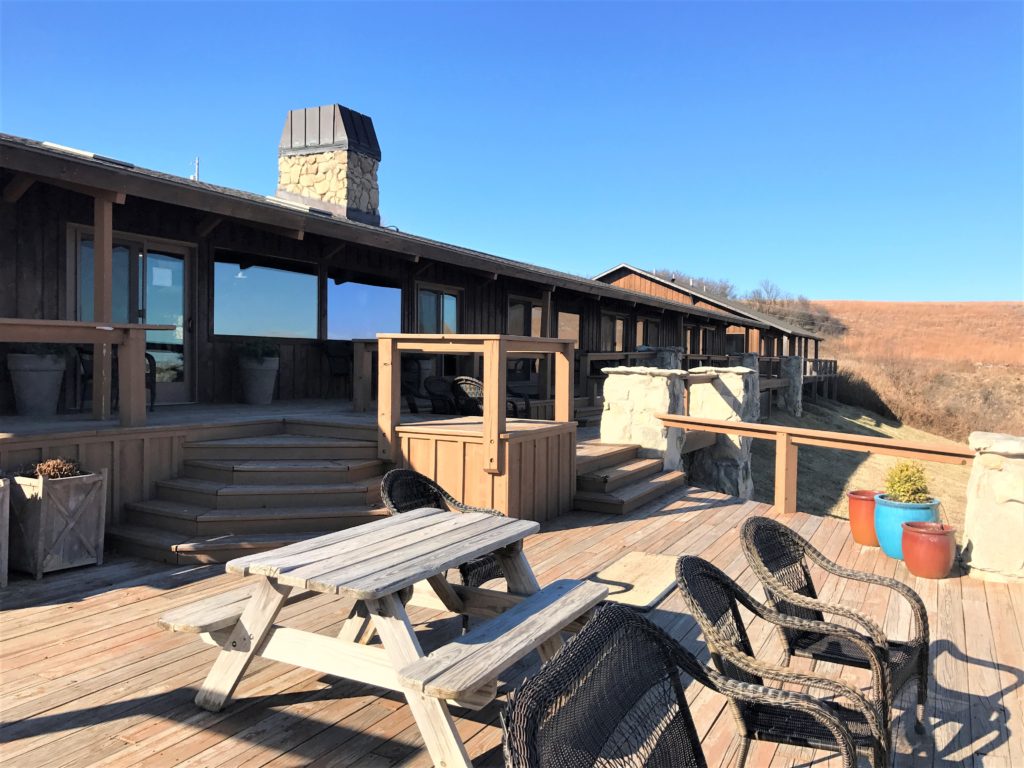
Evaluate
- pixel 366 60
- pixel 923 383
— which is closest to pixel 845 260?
pixel 923 383

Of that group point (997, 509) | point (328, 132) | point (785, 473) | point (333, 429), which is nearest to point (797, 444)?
point (785, 473)

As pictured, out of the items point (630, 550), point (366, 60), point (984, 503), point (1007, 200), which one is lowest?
point (630, 550)

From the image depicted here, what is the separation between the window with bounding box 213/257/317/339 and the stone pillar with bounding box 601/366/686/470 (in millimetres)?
3961

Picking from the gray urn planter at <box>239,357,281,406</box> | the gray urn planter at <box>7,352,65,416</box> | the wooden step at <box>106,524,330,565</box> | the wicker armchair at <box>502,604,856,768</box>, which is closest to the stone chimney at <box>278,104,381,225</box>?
the gray urn planter at <box>239,357,281,406</box>

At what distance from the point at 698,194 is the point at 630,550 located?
39594mm

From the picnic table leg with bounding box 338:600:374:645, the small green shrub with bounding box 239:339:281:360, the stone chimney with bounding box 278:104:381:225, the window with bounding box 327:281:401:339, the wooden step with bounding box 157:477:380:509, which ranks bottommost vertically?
the picnic table leg with bounding box 338:600:374:645

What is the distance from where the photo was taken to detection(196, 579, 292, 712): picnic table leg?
2400 millimetres

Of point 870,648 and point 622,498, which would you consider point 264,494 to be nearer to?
point 622,498

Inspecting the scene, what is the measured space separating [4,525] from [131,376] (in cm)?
143

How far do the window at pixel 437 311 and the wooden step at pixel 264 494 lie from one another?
5.22m

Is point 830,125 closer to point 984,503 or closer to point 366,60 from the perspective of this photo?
point 366,60

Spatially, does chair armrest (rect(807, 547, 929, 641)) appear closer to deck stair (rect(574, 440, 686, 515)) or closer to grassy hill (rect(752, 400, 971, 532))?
deck stair (rect(574, 440, 686, 515))

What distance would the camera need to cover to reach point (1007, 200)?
37.6 metres

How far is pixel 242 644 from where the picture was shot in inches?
97.7
